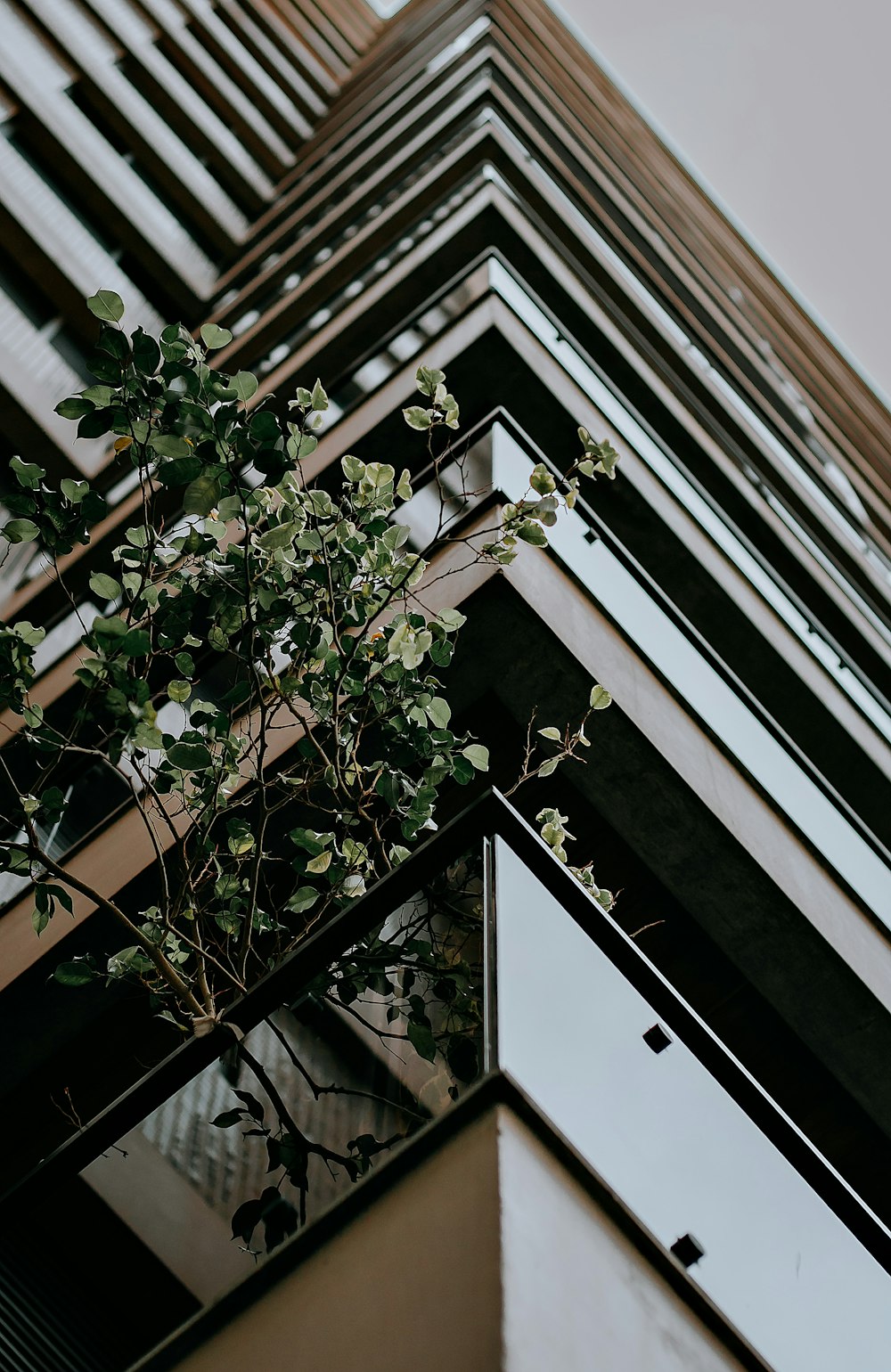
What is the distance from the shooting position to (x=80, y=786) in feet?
24.1

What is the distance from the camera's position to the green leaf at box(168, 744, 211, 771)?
354 centimetres

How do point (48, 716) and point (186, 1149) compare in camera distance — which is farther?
point (48, 716)

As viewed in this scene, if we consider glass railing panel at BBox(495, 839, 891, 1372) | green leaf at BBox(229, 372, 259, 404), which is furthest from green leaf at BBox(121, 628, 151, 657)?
glass railing panel at BBox(495, 839, 891, 1372)

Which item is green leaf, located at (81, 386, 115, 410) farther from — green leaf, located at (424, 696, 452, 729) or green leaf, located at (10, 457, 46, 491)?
green leaf, located at (424, 696, 452, 729)

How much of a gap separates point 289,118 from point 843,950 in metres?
19.5

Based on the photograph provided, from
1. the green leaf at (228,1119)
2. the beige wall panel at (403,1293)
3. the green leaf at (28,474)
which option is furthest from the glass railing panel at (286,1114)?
the green leaf at (28,474)

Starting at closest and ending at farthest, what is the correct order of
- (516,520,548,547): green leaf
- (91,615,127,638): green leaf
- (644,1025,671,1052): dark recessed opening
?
1. (644,1025,671,1052): dark recessed opening
2. (91,615,127,638): green leaf
3. (516,520,548,547): green leaf

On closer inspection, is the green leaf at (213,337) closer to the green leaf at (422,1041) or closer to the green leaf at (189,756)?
the green leaf at (189,756)

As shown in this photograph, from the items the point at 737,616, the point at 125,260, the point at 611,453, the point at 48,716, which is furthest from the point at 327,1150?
the point at 125,260

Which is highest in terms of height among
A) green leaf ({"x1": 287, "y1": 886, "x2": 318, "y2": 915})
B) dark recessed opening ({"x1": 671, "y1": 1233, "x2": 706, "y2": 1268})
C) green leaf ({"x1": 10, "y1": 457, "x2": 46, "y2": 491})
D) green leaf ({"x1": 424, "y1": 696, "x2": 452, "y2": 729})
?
green leaf ({"x1": 10, "y1": 457, "x2": 46, "y2": 491})

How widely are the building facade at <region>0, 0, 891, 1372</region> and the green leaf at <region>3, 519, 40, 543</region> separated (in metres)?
2.08

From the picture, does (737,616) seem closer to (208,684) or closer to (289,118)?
(208,684)

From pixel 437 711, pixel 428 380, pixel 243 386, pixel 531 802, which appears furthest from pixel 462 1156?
pixel 531 802

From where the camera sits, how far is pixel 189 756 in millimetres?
3574
